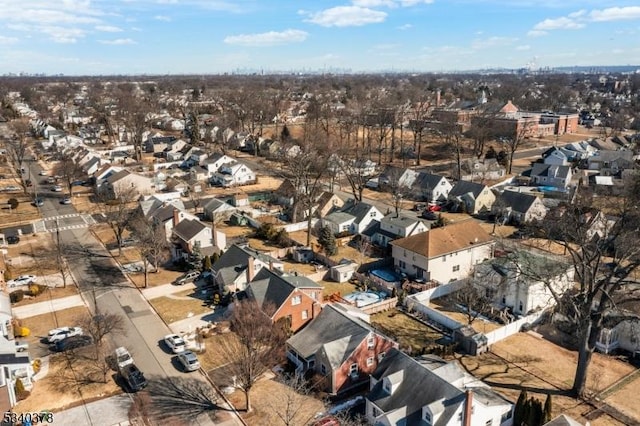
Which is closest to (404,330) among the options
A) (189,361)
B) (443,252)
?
(443,252)

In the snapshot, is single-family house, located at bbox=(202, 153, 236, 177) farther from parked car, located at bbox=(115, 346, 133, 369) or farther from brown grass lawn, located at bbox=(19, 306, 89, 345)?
parked car, located at bbox=(115, 346, 133, 369)

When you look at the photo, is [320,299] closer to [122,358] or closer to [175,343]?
[175,343]

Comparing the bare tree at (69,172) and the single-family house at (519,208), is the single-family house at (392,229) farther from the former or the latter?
the bare tree at (69,172)

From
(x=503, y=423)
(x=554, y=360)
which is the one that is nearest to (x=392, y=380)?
(x=503, y=423)

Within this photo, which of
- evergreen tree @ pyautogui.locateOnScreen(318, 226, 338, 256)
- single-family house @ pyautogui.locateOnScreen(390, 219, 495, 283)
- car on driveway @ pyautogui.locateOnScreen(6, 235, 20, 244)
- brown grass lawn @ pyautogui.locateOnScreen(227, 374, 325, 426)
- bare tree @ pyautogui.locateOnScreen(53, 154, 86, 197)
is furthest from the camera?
bare tree @ pyautogui.locateOnScreen(53, 154, 86, 197)

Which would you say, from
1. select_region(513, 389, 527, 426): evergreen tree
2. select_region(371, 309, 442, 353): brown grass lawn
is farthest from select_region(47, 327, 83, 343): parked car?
select_region(513, 389, 527, 426): evergreen tree

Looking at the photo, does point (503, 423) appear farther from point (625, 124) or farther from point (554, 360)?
point (625, 124)

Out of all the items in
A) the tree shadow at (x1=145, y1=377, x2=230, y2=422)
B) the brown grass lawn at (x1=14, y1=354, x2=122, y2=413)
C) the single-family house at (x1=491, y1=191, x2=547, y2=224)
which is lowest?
the brown grass lawn at (x1=14, y1=354, x2=122, y2=413)
